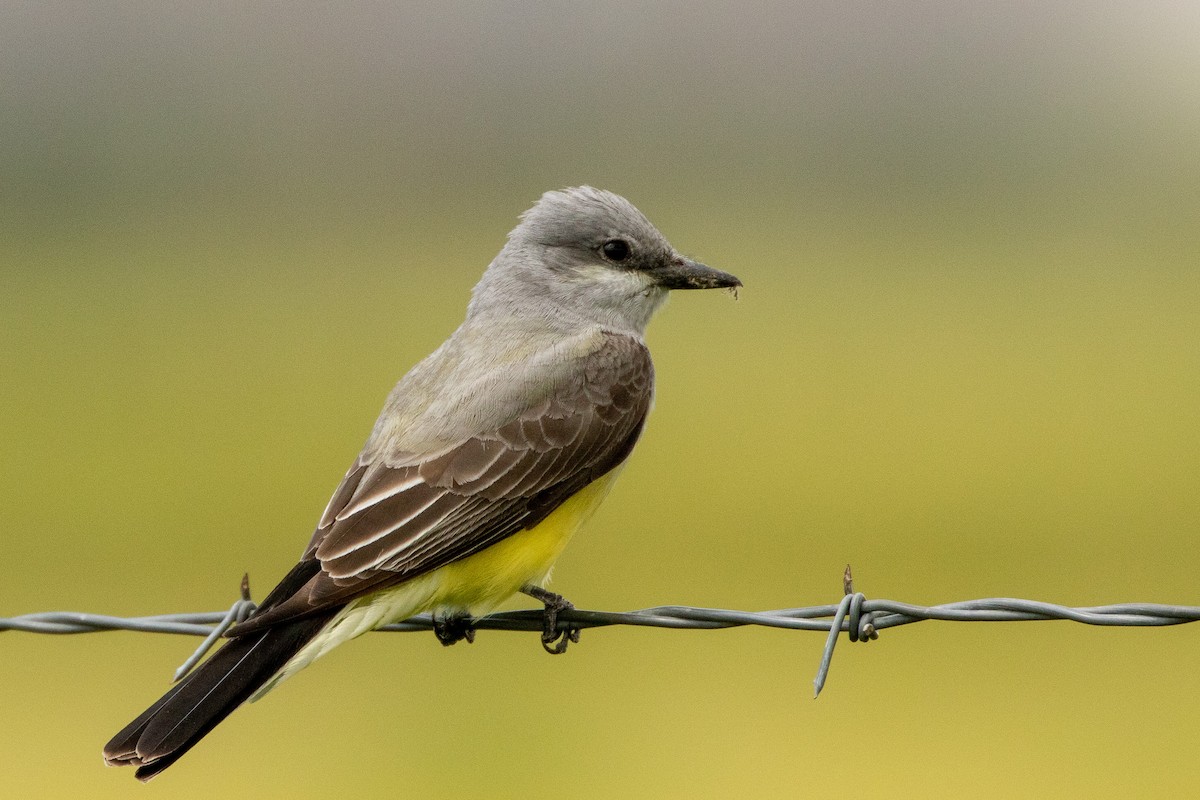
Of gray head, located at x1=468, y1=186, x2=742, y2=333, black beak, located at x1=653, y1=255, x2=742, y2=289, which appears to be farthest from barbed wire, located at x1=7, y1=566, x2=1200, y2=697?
black beak, located at x1=653, y1=255, x2=742, y2=289

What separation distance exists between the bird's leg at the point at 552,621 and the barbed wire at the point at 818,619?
0.05 m

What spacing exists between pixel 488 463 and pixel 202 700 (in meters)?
1.35

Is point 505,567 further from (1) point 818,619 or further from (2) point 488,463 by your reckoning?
(1) point 818,619

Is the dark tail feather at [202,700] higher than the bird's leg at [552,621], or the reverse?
the bird's leg at [552,621]

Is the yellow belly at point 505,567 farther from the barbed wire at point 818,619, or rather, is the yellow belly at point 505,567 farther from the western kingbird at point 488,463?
the barbed wire at point 818,619

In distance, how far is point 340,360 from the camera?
15.9 metres

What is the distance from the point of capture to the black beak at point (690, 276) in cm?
623

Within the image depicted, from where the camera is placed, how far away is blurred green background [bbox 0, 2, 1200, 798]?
859cm

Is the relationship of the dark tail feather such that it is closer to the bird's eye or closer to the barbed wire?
the barbed wire

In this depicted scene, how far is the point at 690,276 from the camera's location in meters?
6.30

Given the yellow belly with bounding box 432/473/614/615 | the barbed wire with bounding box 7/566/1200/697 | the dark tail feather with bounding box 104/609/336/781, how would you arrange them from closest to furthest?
1. the barbed wire with bounding box 7/566/1200/697
2. the dark tail feather with bounding box 104/609/336/781
3. the yellow belly with bounding box 432/473/614/615

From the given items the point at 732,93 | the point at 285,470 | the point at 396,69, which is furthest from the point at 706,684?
the point at 396,69

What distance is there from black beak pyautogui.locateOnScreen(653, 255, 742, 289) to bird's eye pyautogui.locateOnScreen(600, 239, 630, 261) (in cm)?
16

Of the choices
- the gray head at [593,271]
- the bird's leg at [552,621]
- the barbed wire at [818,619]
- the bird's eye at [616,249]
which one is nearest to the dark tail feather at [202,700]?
the barbed wire at [818,619]
